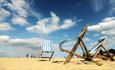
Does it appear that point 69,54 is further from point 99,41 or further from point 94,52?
point 99,41

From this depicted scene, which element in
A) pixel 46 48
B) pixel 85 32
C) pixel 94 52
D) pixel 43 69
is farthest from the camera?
pixel 46 48

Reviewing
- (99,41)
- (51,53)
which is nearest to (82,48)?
(99,41)

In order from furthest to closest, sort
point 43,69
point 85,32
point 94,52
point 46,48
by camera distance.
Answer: point 46,48
point 94,52
point 85,32
point 43,69

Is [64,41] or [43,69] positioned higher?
[64,41]

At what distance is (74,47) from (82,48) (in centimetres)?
82

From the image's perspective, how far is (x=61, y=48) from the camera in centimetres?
1762

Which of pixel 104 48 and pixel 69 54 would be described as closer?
pixel 69 54

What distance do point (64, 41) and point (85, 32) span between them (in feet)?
7.30

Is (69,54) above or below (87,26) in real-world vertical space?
below

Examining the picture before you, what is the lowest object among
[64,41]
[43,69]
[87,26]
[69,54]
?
[43,69]

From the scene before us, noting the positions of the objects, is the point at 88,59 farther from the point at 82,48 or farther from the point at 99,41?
the point at 99,41

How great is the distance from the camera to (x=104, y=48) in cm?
2091

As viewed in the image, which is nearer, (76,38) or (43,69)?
(43,69)

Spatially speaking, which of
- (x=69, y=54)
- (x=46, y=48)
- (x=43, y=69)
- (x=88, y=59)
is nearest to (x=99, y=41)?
(x=88, y=59)
